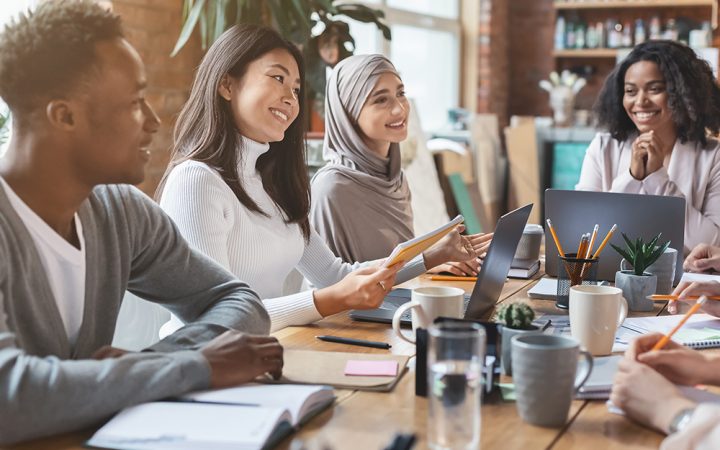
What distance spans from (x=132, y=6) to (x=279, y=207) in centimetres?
152

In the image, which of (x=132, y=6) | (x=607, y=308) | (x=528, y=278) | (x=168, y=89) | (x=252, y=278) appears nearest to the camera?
(x=607, y=308)

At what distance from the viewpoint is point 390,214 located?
2.63 metres

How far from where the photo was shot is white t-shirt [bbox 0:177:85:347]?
1.18m

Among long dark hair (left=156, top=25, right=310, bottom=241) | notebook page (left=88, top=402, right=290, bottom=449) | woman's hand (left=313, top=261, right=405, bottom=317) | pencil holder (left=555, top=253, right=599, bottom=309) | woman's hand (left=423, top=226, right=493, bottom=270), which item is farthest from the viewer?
woman's hand (left=423, top=226, right=493, bottom=270)

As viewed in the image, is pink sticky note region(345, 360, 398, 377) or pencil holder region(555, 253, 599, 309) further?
pencil holder region(555, 253, 599, 309)

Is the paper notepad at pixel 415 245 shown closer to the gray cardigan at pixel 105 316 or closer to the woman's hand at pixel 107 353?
the gray cardigan at pixel 105 316

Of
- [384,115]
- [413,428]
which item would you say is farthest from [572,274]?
[384,115]

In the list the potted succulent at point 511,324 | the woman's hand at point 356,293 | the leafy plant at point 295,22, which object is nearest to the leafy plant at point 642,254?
the woman's hand at point 356,293

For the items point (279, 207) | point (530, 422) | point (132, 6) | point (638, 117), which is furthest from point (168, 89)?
point (530, 422)

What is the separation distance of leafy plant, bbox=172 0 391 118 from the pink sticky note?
6.39 feet

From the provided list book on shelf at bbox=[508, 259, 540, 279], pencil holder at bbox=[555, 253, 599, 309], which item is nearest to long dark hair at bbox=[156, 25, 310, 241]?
book on shelf at bbox=[508, 259, 540, 279]

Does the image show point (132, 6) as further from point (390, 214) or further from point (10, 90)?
point (10, 90)

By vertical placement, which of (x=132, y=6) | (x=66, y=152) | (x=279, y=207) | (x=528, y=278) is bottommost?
(x=528, y=278)

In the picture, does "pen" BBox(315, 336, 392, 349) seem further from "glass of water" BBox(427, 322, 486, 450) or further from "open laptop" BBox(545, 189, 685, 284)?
"open laptop" BBox(545, 189, 685, 284)
